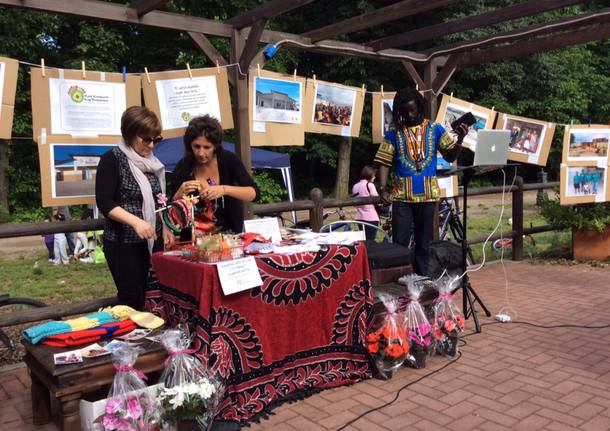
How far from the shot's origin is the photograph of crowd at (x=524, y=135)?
6727 millimetres

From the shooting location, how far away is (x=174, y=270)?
313cm

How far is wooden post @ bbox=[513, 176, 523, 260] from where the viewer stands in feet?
25.3

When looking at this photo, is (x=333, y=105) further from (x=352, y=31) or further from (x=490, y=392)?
(x=490, y=392)

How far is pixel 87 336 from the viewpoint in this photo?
9.82 feet

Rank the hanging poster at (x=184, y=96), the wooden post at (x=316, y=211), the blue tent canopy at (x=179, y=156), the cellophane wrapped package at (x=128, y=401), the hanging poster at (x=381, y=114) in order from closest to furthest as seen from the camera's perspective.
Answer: the cellophane wrapped package at (x=128, y=401)
the hanging poster at (x=184, y=96)
the wooden post at (x=316, y=211)
the hanging poster at (x=381, y=114)
the blue tent canopy at (x=179, y=156)

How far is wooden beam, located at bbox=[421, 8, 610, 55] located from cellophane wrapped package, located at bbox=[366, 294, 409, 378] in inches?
136

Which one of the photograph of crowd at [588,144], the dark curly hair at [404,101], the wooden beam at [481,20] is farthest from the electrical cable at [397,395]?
the photograph of crowd at [588,144]

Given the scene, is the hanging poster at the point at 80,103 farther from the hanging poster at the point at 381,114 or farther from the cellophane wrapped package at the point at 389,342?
the hanging poster at the point at 381,114

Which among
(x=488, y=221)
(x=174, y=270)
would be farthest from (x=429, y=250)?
(x=488, y=221)

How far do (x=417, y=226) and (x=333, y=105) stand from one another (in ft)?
5.20

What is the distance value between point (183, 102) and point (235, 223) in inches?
55.6

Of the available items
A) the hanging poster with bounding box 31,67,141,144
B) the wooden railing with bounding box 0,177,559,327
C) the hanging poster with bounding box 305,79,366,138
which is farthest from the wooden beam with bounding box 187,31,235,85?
the wooden railing with bounding box 0,177,559,327

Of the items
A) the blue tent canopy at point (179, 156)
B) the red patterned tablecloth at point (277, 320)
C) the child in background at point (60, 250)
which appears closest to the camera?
the red patterned tablecloth at point (277, 320)

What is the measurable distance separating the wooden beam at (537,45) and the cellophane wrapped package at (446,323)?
3.23m
